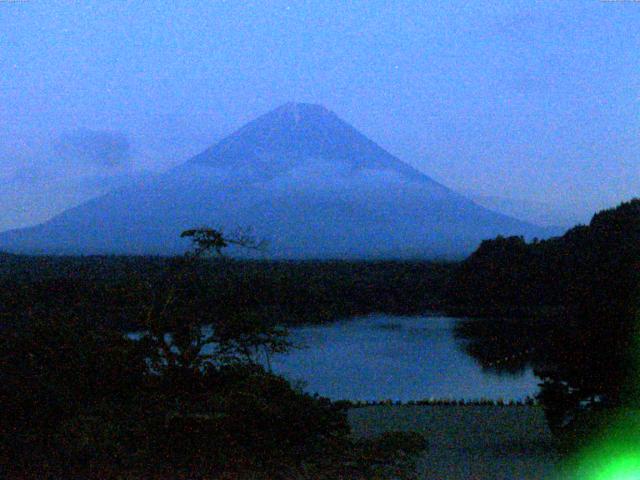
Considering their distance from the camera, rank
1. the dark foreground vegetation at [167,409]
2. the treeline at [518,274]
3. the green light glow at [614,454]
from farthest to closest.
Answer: the treeline at [518,274], the green light glow at [614,454], the dark foreground vegetation at [167,409]

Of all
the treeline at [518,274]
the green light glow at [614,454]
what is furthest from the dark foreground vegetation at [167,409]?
the treeline at [518,274]

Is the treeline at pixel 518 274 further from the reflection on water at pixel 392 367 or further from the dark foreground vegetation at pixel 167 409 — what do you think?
the dark foreground vegetation at pixel 167 409

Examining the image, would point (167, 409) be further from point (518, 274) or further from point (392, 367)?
point (518, 274)

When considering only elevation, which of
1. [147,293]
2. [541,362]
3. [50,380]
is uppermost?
[147,293]

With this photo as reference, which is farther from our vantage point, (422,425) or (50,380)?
(422,425)

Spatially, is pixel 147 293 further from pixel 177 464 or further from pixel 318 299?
pixel 318 299

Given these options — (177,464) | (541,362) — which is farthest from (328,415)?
(541,362)

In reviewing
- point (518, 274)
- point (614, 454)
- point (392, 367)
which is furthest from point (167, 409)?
point (518, 274)
